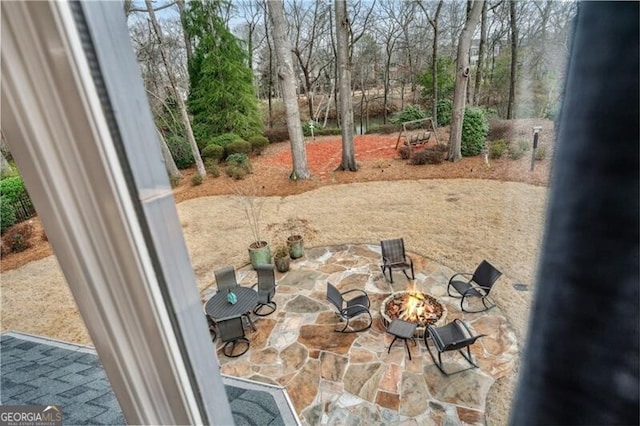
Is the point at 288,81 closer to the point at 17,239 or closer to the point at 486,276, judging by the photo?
the point at 17,239

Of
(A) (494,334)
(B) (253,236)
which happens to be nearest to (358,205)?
(B) (253,236)

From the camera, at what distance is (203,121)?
42.2ft

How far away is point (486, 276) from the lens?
3.82 meters

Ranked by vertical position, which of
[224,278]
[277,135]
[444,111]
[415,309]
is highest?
[444,111]

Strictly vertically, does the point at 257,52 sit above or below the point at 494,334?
above

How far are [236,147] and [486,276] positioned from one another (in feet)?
33.4

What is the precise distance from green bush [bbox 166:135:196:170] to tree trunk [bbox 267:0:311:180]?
143 inches

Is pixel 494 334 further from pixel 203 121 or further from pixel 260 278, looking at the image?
pixel 203 121

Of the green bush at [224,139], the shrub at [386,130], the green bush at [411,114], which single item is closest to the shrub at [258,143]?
the green bush at [224,139]

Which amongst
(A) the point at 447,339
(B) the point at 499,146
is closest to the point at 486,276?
(A) the point at 447,339

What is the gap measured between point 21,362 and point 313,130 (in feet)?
46.2

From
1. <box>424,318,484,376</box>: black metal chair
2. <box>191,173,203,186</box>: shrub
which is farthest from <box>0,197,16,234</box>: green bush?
<box>424,318,484,376</box>: black metal chair

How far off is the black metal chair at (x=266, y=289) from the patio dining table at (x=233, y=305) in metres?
0.18

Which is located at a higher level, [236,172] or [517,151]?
[517,151]
